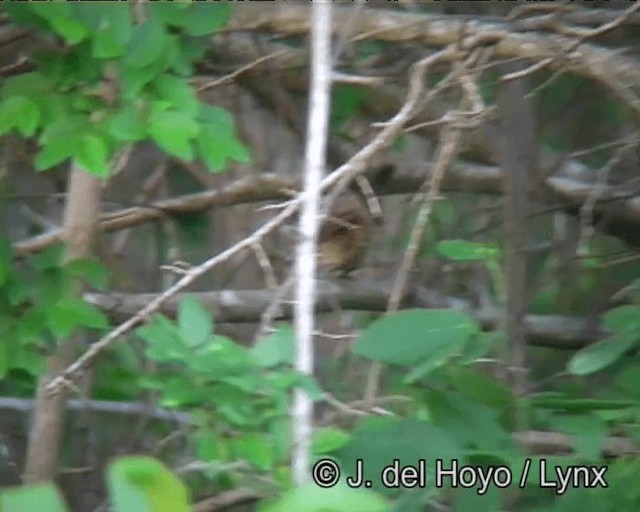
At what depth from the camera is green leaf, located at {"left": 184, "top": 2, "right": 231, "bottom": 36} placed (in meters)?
1.46

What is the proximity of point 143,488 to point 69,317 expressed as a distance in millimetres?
854

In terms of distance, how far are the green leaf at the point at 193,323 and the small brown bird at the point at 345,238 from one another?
35.2 inches

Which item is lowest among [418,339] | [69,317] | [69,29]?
[418,339]

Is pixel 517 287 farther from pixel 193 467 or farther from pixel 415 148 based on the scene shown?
pixel 415 148

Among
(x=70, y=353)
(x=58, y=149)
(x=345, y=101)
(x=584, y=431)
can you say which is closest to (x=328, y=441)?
(x=584, y=431)

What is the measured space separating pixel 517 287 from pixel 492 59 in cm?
31

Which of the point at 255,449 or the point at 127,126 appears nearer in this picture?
the point at 255,449

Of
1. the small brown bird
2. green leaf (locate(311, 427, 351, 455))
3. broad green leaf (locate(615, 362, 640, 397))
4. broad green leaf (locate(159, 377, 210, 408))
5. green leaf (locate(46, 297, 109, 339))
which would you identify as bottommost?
green leaf (locate(311, 427, 351, 455))

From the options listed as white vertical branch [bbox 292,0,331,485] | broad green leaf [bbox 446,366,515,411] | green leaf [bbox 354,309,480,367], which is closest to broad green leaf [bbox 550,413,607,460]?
broad green leaf [bbox 446,366,515,411]

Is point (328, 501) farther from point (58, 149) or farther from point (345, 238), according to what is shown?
point (345, 238)

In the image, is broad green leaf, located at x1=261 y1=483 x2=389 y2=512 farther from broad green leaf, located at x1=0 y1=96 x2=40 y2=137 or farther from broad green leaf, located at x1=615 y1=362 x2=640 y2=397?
broad green leaf, located at x1=0 y1=96 x2=40 y2=137

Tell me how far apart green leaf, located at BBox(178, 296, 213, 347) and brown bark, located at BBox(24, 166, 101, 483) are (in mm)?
589

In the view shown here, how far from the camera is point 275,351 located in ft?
3.84

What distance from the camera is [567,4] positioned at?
5.97 ft
